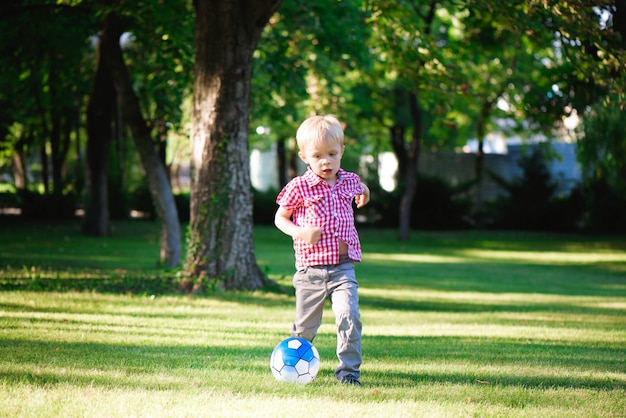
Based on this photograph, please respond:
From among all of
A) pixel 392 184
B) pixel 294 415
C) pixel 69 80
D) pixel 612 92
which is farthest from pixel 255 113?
pixel 392 184

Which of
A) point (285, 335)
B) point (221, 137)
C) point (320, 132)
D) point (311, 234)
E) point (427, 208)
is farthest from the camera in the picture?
point (427, 208)

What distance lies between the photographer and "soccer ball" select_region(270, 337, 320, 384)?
547cm

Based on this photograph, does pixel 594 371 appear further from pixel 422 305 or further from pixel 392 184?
pixel 392 184

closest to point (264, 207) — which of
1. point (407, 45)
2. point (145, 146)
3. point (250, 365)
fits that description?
point (145, 146)

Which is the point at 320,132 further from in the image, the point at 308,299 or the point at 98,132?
the point at 98,132

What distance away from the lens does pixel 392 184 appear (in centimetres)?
3934

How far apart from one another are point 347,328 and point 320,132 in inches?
56.2

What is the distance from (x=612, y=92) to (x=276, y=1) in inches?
191

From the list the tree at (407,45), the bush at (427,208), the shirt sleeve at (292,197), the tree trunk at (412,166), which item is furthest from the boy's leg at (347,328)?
the bush at (427,208)

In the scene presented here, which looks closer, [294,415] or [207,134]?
[294,415]

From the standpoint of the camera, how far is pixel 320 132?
18.3 feet

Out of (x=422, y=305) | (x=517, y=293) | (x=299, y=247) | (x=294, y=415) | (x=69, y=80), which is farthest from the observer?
(x=69, y=80)

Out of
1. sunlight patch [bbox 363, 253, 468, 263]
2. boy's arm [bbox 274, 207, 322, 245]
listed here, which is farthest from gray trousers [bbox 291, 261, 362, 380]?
sunlight patch [bbox 363, 253, 468, 263]

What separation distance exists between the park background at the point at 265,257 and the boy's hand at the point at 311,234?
3.36 ft
